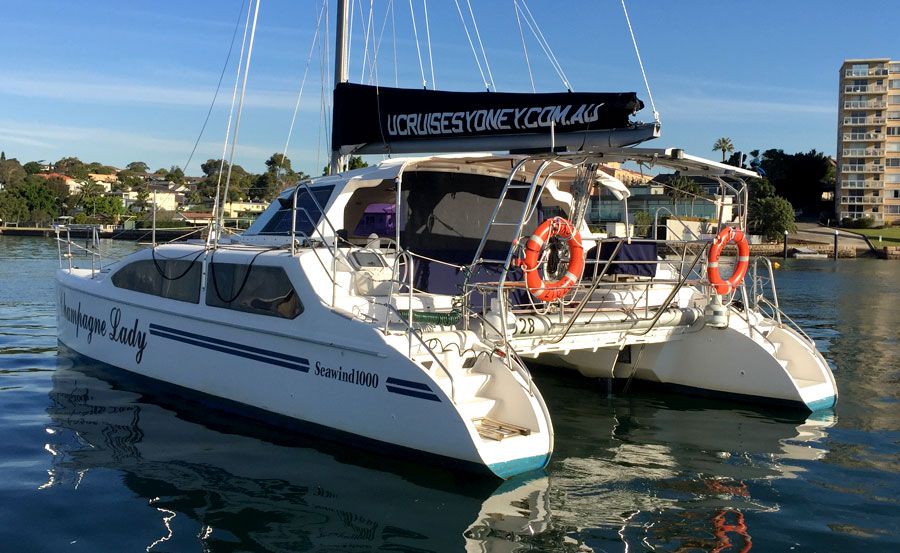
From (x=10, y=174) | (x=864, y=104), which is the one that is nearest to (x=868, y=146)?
(x=864, y=104)

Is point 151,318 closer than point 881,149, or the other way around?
point 151,318

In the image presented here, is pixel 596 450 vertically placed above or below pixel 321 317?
below

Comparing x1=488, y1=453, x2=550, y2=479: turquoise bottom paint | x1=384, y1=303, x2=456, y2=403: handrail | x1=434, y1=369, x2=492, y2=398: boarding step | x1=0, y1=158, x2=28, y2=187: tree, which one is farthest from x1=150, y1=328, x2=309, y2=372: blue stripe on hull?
x1=0, y1=158, x2=28, y2=187: tree

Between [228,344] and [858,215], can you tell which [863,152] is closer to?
[858,215]

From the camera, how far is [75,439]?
7.07 metres

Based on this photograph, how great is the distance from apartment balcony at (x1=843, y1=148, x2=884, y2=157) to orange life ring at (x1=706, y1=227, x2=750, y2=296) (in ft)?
277

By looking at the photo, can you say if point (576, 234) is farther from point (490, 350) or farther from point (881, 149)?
point (881, 149)

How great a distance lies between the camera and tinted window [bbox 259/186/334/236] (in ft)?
27.4

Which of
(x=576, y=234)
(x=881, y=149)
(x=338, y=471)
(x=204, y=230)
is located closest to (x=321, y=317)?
(x=338, y=471)

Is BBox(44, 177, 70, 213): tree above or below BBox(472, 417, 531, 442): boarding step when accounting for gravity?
above

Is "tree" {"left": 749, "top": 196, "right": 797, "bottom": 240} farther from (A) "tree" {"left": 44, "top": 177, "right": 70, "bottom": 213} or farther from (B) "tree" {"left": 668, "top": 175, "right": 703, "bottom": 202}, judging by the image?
(A) "tree" {"left": 44, "top": 177, "right": 70, "bottom": 213}

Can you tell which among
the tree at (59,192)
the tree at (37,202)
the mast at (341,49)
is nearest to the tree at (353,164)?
the mast at (341,49)

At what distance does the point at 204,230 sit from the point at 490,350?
430 cm

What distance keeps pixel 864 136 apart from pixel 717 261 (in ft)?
279
